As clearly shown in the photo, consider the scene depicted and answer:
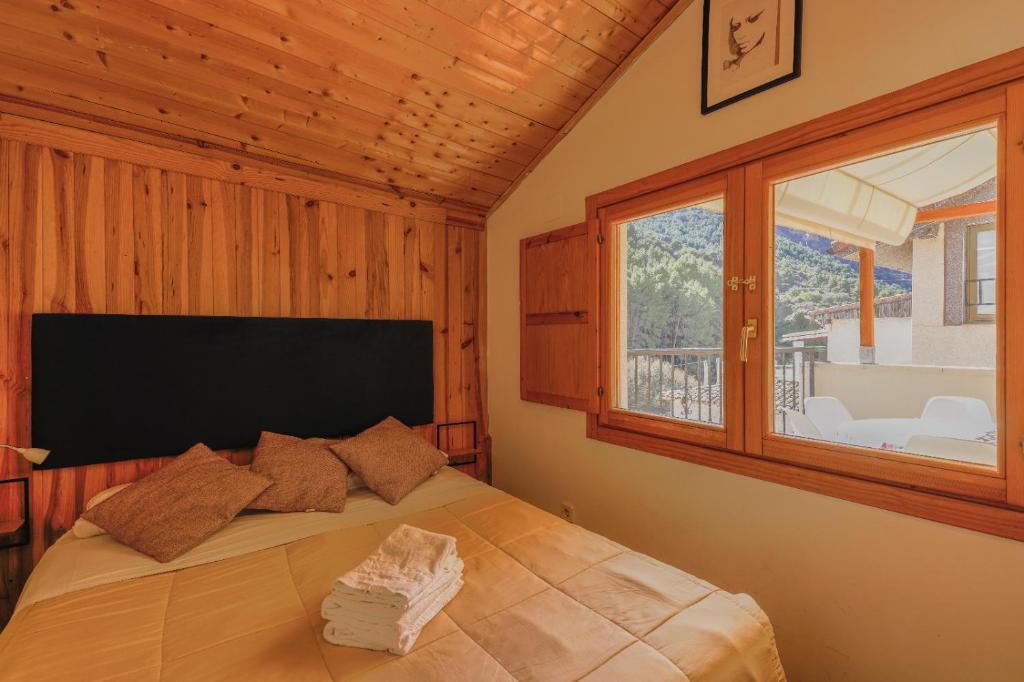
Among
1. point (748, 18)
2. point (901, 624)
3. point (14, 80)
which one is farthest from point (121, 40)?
point (901, 624)

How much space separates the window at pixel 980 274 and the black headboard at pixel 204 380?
102 inches

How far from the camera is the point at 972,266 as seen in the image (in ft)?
4.76

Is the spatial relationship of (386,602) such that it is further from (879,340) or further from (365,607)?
(879,340)

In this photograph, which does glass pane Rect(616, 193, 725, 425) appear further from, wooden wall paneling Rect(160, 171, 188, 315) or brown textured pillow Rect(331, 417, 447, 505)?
wooden wall paneling Rect(160, 171, 188, 315)

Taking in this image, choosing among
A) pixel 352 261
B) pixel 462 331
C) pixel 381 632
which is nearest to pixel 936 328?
pixel 381 632

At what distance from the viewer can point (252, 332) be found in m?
2.38

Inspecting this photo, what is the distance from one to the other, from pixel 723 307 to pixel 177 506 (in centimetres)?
241

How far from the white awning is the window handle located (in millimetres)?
440

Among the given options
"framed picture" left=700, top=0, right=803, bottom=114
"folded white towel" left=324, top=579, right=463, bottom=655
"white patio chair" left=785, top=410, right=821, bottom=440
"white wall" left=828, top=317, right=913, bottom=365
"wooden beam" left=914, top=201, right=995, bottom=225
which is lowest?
"folded white towel" left=324, top=579, right=463, bottom=655

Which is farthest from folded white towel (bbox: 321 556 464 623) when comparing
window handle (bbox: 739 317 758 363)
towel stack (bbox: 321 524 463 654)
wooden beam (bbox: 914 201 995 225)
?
wooden beam (bbox: 914 201 995 225)

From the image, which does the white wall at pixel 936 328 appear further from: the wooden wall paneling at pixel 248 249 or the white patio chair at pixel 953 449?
the wooden wall paneling at pixel 248 249

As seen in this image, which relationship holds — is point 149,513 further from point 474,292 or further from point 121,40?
point 474,292

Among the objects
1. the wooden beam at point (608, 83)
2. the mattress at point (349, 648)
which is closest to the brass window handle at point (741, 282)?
the mattress at point (349, 648)

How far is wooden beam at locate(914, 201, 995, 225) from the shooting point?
1.40 m
